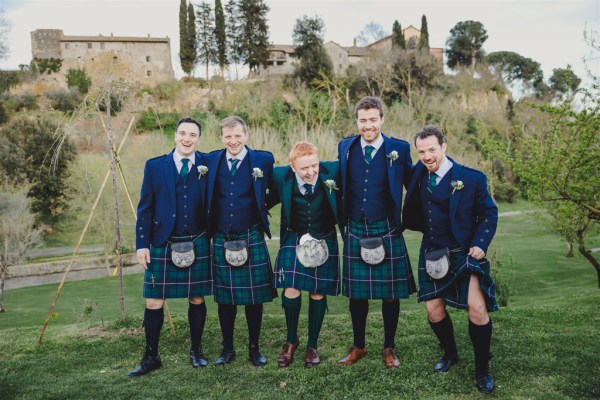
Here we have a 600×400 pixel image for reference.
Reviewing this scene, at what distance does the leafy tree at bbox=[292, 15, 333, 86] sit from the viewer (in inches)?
1427

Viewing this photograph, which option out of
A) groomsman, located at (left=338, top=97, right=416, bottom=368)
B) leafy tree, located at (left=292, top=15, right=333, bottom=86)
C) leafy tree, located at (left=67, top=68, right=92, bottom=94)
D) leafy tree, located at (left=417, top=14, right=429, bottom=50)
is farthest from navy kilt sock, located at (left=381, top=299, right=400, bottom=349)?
leafy tree, located at (left=67, top=68, right=92, bottom=94)

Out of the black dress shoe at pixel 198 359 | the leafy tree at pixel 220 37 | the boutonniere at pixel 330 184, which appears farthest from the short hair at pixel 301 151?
the leafy tree at pixel 220 37

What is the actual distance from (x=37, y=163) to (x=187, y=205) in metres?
24.5

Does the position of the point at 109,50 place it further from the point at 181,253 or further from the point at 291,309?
the point at 291,309

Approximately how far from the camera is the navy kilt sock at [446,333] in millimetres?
3879

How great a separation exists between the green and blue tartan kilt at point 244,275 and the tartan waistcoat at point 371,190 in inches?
33.7

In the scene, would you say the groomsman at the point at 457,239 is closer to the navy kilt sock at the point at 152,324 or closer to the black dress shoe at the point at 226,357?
the black dress shoe at the point at 226,357

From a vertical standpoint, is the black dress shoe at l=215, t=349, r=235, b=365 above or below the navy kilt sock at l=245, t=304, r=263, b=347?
below

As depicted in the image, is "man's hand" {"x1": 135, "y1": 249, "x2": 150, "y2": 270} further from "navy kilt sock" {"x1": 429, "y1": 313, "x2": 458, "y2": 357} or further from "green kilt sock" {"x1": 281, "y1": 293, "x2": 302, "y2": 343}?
"navy kilt sock" {"x1": 429, "y1": 313, "x2": 458, "y2": 357}

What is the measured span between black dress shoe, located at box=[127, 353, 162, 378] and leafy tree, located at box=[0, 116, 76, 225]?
2076 cm

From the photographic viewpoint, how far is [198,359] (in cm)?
425

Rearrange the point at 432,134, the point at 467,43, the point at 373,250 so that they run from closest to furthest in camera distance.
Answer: the point at 432,134, the point at 373,250, the point at 467,43

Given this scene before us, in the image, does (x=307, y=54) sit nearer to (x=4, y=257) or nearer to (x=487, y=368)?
(x=4, y=257)

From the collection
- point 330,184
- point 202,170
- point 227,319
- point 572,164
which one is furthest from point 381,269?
point 572,164
